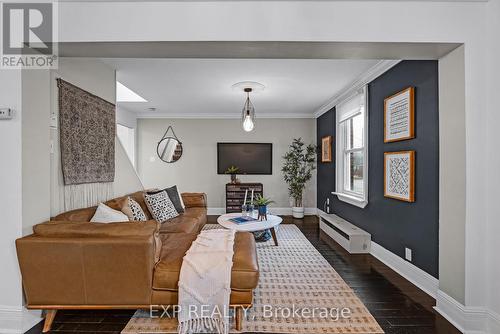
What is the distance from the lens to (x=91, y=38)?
6.45ft

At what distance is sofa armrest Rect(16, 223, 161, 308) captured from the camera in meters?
1.76

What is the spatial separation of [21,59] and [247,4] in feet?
5.59

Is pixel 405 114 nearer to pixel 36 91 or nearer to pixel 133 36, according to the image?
→ pixel 133 36

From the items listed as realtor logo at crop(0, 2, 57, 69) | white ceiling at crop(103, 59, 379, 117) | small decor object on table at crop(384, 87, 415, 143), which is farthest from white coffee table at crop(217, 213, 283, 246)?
realtor logo at crop(0, 2, 57, 69)

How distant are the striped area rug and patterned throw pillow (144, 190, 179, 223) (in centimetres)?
137

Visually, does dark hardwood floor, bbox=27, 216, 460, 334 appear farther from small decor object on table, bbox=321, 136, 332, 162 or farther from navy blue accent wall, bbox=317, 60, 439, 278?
small decor object on table, bbox=321, 136, 332, 162

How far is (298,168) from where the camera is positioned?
629 cm

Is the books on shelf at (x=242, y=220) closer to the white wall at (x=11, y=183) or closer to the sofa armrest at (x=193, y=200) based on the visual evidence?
the sofa armrest at (x=193, y=200)

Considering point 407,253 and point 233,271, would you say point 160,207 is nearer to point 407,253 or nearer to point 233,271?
point 233,271

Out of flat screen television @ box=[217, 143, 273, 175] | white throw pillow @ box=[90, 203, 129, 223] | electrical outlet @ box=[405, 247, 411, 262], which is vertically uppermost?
flat screen television @ box=[217, 143, 273, 175]

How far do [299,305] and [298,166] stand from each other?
426 cm

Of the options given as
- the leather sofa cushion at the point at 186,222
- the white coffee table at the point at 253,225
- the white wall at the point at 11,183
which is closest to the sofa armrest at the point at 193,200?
the leather sofa cushion at the point at 186,222

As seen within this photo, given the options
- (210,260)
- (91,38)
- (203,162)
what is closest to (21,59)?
(91,38)

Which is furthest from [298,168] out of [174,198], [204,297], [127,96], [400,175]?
[204,297]
